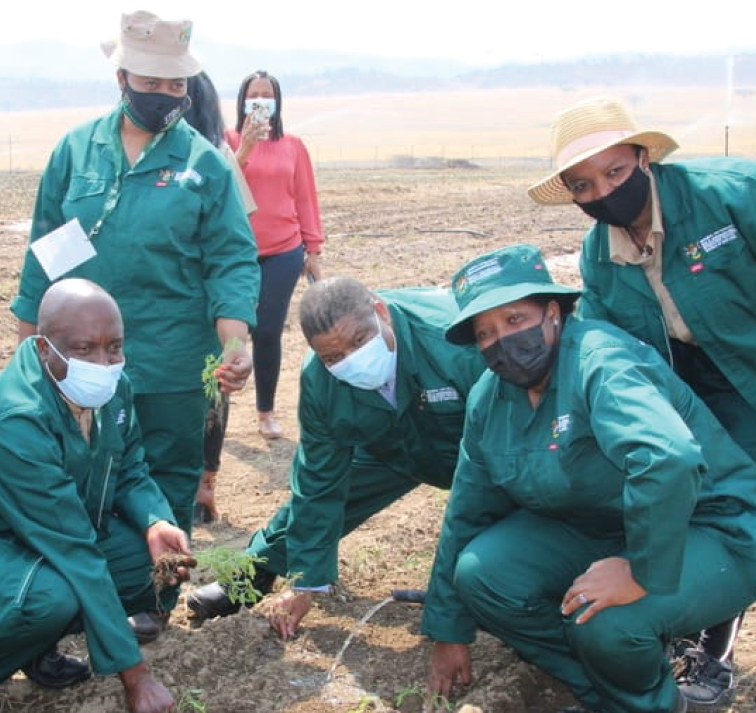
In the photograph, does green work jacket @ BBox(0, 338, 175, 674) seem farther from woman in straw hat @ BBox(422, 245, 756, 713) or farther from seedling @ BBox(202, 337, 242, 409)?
woman in straw hat @ BBox(422, 245, 756, 713)

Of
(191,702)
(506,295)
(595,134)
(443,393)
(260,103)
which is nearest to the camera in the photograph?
(506,295)

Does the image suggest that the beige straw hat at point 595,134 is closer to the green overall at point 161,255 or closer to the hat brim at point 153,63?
the green overall at point 161,255

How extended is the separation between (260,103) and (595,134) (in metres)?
2.82

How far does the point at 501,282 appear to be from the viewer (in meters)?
3.54

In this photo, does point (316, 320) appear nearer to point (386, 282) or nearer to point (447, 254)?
point (386, 282)

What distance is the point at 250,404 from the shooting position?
795 cm

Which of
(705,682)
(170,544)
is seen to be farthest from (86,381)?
(705,682)

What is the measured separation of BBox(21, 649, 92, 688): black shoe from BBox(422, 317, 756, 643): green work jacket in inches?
45.3

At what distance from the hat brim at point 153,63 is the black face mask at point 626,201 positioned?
1.59 meters

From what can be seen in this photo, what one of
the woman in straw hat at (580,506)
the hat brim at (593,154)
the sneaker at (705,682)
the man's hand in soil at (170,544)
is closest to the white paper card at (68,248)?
the man's hand in soil at (170,544)

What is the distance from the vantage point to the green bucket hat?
11.4 ft

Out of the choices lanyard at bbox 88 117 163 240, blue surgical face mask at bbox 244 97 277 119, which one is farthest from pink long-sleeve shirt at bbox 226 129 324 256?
lanyard at bbox 88 117 163 240

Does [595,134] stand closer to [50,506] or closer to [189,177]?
[189,177]

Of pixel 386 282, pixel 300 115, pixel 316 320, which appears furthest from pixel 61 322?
pixel 300 115
